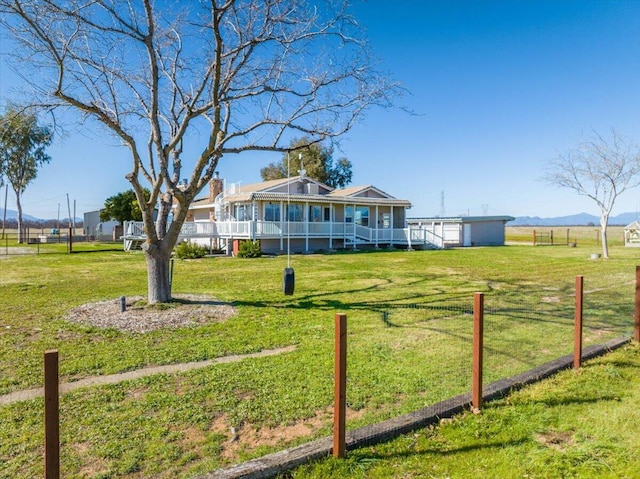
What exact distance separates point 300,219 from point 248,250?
5.40 meters

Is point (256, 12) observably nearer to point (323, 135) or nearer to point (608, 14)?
point (323, 135)

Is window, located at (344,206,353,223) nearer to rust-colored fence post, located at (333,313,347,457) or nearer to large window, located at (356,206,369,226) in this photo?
large window, located at (356,206,369,226)

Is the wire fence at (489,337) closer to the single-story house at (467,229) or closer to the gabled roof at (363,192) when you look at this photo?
the gabled roof at (363,192)

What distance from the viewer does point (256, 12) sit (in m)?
7.82

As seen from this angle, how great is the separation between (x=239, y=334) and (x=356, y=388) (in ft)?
8.91

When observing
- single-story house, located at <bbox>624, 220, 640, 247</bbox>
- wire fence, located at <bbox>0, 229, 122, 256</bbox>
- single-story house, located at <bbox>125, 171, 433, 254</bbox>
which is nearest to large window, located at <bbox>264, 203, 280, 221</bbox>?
single-story house, located at <bbox>125, 171, 433, 254</bbox>

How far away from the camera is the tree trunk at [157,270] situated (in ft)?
26.4

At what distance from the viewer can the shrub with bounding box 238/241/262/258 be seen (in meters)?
20.1

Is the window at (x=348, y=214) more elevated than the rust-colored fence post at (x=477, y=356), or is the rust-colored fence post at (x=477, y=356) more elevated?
the window at (x=348, y=214)

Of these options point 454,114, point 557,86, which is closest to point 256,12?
point 557,86

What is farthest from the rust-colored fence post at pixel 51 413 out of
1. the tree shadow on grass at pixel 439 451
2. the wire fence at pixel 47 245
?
the wire fence at pixel 47 245

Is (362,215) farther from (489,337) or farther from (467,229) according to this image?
(489,337)

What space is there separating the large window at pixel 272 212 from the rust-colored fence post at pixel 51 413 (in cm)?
2149

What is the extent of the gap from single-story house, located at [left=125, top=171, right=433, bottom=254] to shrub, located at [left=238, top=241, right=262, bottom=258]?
913 mm
